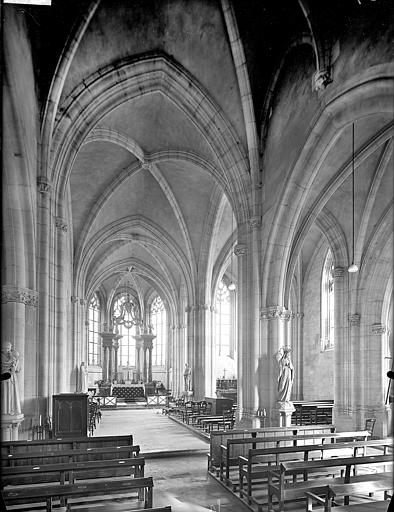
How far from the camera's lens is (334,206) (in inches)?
772

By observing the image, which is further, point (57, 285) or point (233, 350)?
point (233, 350)

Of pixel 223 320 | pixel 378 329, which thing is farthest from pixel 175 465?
pixel 223 320

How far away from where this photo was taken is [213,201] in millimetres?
23672

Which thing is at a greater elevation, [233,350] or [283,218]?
[283,218]

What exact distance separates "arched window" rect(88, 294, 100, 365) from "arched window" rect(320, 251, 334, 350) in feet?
69.8

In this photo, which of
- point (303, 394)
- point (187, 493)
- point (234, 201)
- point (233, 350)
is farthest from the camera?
point (233, 350)

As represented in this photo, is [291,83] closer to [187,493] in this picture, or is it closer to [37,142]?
[37,142]

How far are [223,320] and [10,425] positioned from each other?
2789 centimetres

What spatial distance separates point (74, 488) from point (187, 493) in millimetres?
3778

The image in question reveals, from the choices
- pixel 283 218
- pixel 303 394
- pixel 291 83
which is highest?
pixel 291 83

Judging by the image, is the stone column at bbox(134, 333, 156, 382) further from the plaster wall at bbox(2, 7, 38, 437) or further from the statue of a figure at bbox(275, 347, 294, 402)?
the plaster wall at bbox(2, 7, 38, 437)

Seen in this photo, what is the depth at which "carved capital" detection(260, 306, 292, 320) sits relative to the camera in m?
15.4

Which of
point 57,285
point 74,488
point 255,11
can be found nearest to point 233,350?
point 57,285

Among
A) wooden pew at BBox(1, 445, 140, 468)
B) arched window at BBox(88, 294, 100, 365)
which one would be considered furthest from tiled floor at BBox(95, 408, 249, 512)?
→ arched window at BBox(88, 294, 100, 365)
